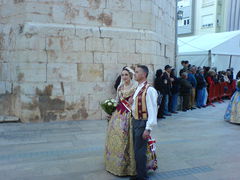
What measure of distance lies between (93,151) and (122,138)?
133 centimetres

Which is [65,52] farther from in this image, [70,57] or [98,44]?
[98,44]

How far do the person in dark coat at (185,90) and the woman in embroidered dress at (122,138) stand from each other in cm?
588

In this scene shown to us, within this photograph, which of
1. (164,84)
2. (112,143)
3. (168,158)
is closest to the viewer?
(112,143)

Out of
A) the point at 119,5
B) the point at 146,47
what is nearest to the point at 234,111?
the point at 146,47

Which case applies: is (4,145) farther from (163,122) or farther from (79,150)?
(163,122)

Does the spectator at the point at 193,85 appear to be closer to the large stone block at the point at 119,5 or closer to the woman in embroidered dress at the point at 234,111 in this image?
the woman in embroidered dress at the point at 234,111

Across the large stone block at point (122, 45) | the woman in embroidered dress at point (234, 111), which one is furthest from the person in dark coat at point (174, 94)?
the large stone block at point (122, 45)

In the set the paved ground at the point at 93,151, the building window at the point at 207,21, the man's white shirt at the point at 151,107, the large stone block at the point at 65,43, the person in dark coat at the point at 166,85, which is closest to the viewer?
the man's white shirt at the point at 151,107

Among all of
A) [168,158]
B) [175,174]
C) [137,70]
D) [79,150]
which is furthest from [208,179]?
[79,150]

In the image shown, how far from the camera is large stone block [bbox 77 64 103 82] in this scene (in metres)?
7.08

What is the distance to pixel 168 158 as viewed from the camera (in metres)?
4.39

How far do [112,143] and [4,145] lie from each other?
2.57m

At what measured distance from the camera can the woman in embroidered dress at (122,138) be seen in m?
3.56

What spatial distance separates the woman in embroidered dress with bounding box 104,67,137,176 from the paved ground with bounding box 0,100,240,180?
0.68 feet
